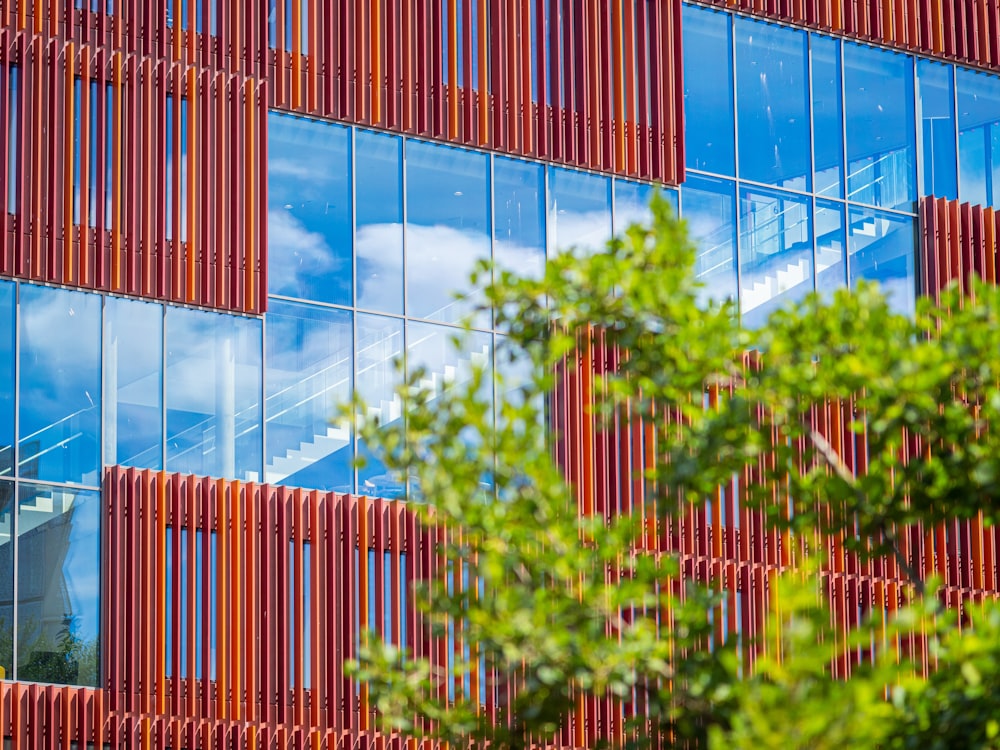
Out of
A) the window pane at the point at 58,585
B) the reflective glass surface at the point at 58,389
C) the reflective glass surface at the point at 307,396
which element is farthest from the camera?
the reflective glass surface at the point at 307,396

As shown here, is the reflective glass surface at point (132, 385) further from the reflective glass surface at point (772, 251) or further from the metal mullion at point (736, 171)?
the reflective glass surface at point (772, 251)

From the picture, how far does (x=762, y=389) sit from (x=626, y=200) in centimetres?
1299

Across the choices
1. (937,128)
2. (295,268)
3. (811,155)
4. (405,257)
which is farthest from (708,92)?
(295,268)

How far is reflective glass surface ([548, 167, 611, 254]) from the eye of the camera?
65.4 ft

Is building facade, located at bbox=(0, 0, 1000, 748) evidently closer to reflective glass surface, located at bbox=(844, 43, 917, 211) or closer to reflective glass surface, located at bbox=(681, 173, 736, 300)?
reflective glass surface, located at bbox=(681, 173, 736, 300)

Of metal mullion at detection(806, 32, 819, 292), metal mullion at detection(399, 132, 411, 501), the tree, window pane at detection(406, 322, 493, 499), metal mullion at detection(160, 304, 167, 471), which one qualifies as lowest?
the tree

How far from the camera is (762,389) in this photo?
7.64 meters

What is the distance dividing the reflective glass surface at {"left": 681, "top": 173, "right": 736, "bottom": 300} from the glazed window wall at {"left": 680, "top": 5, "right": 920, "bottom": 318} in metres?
0.02

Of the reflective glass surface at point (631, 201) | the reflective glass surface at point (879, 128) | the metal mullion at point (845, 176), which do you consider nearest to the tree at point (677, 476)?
the reflective glass surface at point (631, 201)

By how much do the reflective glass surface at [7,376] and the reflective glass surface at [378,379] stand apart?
3621mm

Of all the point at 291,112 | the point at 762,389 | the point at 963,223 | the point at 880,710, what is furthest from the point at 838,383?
the point at 963,223

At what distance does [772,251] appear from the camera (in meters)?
21.3

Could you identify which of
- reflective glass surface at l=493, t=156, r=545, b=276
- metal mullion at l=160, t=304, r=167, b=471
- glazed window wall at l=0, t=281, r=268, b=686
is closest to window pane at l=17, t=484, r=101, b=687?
glazed window wall at l=0, t=281, r=268, b=686

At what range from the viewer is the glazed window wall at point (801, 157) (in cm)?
2105
